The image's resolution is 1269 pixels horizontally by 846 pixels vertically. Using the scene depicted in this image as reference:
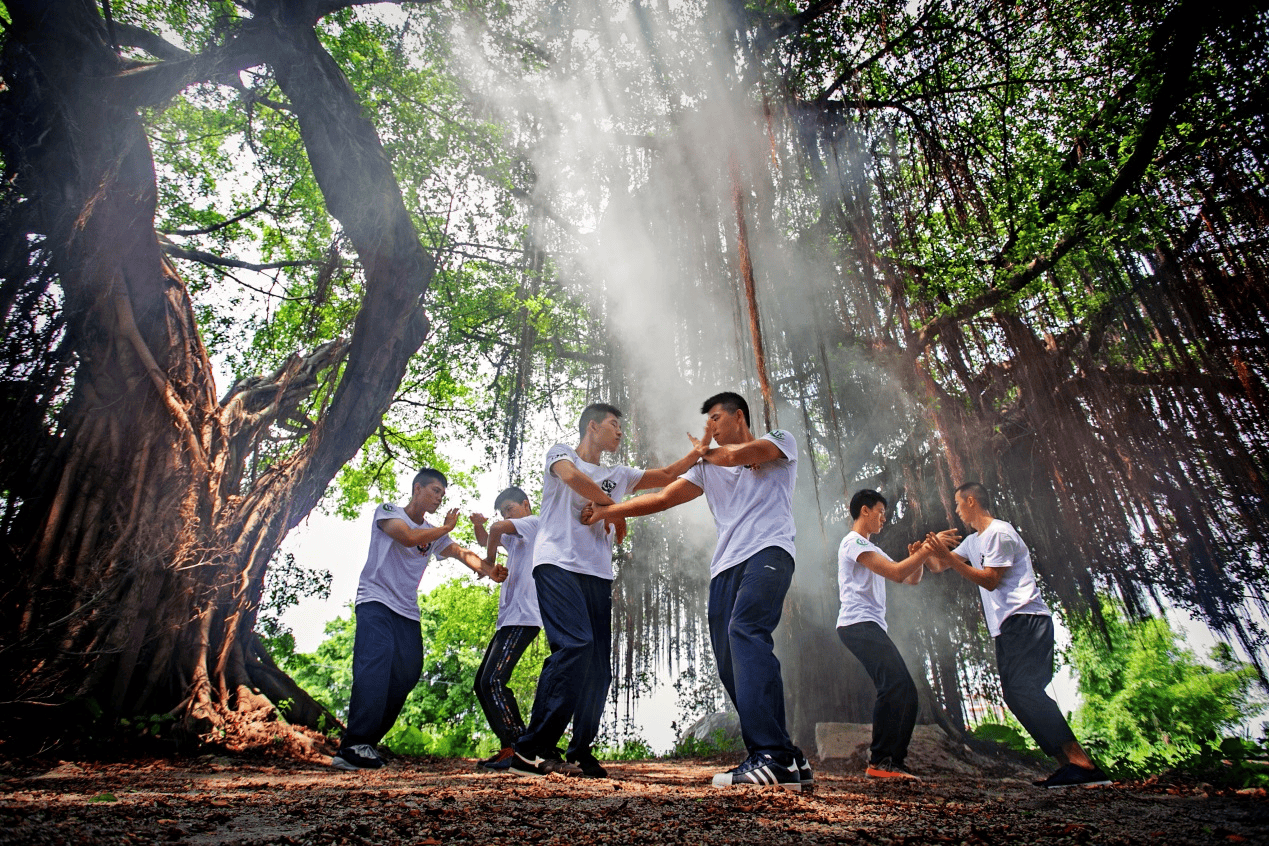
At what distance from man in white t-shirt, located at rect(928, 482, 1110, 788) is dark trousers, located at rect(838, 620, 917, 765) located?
512 millimetres

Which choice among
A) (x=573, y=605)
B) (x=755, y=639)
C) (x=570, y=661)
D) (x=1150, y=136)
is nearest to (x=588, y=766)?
(x=570, y=661)

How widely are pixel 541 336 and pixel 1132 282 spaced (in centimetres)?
706

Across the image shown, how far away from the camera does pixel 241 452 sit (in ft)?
20.2

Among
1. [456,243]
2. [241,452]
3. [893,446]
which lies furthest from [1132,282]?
[241,452]

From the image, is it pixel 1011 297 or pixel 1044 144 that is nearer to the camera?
pixel 1011 297

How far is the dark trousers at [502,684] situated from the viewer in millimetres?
3840

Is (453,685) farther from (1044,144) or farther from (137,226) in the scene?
(1044,144)

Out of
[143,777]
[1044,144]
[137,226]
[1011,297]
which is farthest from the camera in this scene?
[1044,144]

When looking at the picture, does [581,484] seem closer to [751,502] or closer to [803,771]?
[751,502]

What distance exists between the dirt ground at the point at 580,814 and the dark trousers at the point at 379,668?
24.2 inches

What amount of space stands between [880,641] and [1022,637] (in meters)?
0.73

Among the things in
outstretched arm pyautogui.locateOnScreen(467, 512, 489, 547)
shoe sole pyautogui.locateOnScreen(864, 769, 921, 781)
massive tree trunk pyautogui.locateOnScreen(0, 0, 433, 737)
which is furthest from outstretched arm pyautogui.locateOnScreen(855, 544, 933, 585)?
massive tree trunk pyautogui.locateOnScreen(0, 0, 433, 737)

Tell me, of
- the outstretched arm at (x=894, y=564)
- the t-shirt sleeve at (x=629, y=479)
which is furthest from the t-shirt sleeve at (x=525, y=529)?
the outstretched arm at (x=894, y=564)

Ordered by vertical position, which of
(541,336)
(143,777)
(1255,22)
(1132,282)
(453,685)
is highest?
(1255,22)
